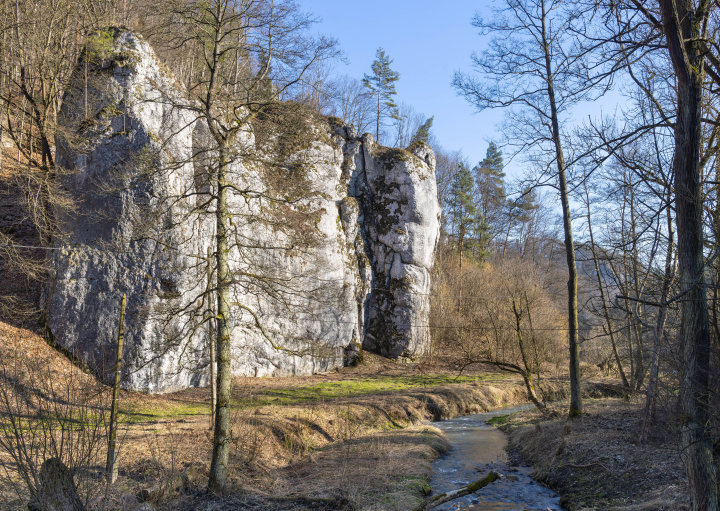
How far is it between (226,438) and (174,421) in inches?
149

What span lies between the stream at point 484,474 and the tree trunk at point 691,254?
4.27 metres

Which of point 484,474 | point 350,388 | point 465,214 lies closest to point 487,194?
point 465,214

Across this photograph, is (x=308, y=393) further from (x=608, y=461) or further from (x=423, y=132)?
(x=423, y=132)

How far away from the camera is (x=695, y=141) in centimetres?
506

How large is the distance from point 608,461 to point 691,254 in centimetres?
580

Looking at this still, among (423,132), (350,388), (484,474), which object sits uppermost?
(423,132)

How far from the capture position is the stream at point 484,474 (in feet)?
28.8

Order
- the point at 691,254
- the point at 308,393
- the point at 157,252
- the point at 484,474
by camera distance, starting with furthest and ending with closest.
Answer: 1. the point at 308,393
2. the point at 484,474
3. the point at 157,252
4. the point at 691,254

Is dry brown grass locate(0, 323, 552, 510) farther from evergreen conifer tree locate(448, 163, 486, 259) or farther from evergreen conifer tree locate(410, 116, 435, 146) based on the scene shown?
evergreen conifer tree locate(410, 116, 435, 146)

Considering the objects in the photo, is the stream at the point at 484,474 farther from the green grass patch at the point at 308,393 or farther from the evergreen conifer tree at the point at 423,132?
the evergreen conifer tree at the point at 423,132

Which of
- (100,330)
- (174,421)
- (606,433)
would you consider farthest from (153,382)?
(606,433)

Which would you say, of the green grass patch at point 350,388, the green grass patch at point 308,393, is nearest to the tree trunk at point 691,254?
the green grass patch at point 308,393

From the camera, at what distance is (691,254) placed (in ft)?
16.5

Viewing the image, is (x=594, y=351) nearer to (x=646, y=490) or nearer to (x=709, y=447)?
(x=646, y=490)
